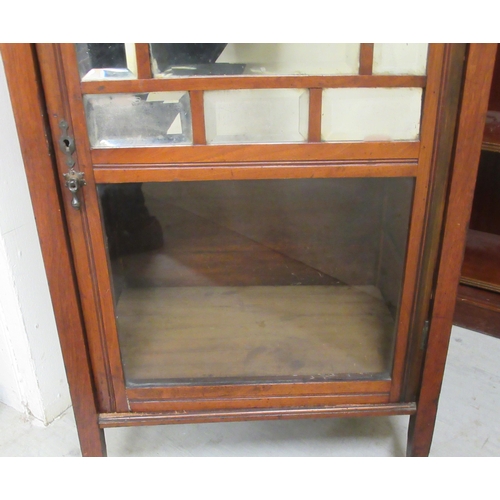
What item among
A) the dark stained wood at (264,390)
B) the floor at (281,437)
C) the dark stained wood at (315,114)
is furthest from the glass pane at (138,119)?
the floor at (281,437)

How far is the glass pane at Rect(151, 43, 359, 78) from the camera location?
2.23ft

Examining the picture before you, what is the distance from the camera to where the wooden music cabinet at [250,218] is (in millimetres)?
687

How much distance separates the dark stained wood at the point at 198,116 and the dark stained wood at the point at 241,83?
0.4 inches

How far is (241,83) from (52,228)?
1.11 ft

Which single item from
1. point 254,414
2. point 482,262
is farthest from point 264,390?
point 482,262

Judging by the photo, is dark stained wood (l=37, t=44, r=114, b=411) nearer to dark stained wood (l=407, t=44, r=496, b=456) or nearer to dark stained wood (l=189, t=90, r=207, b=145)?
dark stained wood (l=189, t=90, r=207, b=145)

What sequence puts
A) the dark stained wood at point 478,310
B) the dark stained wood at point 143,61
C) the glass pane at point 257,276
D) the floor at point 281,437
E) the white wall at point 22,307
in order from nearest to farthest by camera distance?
the dark stained wood at point 143,61 < the glass pane at point 257,276 < the white wall at point 22,307 < the floor at point 281,437 < the dark stained wood at point 478,310

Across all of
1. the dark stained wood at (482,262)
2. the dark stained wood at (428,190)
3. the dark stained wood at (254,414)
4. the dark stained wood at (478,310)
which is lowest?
the dark stained wood at (478,310)

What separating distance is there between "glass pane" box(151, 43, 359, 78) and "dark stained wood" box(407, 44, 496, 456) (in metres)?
0.16

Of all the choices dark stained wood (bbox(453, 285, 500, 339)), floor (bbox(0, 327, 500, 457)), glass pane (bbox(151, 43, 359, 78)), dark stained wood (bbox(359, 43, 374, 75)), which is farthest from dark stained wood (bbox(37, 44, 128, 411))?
dark stained wood (bbox(453, 285, 500, 339))

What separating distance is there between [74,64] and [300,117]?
306 millimetres

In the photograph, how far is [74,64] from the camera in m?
0.67

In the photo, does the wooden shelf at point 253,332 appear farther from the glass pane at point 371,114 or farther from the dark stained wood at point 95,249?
the glass pane at point 371,114

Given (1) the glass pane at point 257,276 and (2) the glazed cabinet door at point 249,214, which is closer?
(2) the glazed cabinet door at point 249,214
